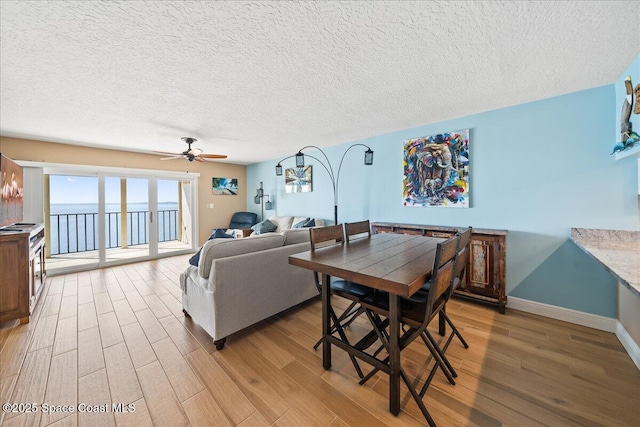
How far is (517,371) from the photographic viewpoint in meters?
1.69

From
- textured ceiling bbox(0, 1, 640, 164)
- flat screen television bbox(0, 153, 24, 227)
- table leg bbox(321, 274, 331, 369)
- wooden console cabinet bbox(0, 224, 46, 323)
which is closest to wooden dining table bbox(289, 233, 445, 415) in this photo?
table leg bbox(321, 274, 331, 369)

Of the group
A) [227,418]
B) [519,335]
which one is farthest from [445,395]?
[227,418]

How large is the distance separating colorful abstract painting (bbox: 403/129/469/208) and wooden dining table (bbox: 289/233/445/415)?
53.3 inches

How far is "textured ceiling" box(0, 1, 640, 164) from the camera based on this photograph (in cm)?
134

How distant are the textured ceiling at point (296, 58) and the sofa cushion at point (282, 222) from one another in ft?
8.56

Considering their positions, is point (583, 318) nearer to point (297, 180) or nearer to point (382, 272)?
point (382, 272)

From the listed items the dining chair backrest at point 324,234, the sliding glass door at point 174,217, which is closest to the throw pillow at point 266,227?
A: the sliding glass door at point 174,217

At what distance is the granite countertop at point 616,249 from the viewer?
44.8 inches

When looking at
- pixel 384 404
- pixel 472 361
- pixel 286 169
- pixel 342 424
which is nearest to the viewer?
pixel 342 424

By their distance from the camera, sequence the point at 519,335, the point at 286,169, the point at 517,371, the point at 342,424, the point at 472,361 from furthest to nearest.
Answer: the point at 286,169 → the point at 519,335 → the point at 472,361 → the point at 517,371 → the point at 342,424

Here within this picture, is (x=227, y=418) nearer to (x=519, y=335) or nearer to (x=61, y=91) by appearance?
(x=519, y=335)

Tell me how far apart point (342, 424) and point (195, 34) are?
2542 millimetres

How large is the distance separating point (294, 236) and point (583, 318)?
9.96 feet

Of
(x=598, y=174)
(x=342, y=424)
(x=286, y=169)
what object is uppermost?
(x=286, y=169)
